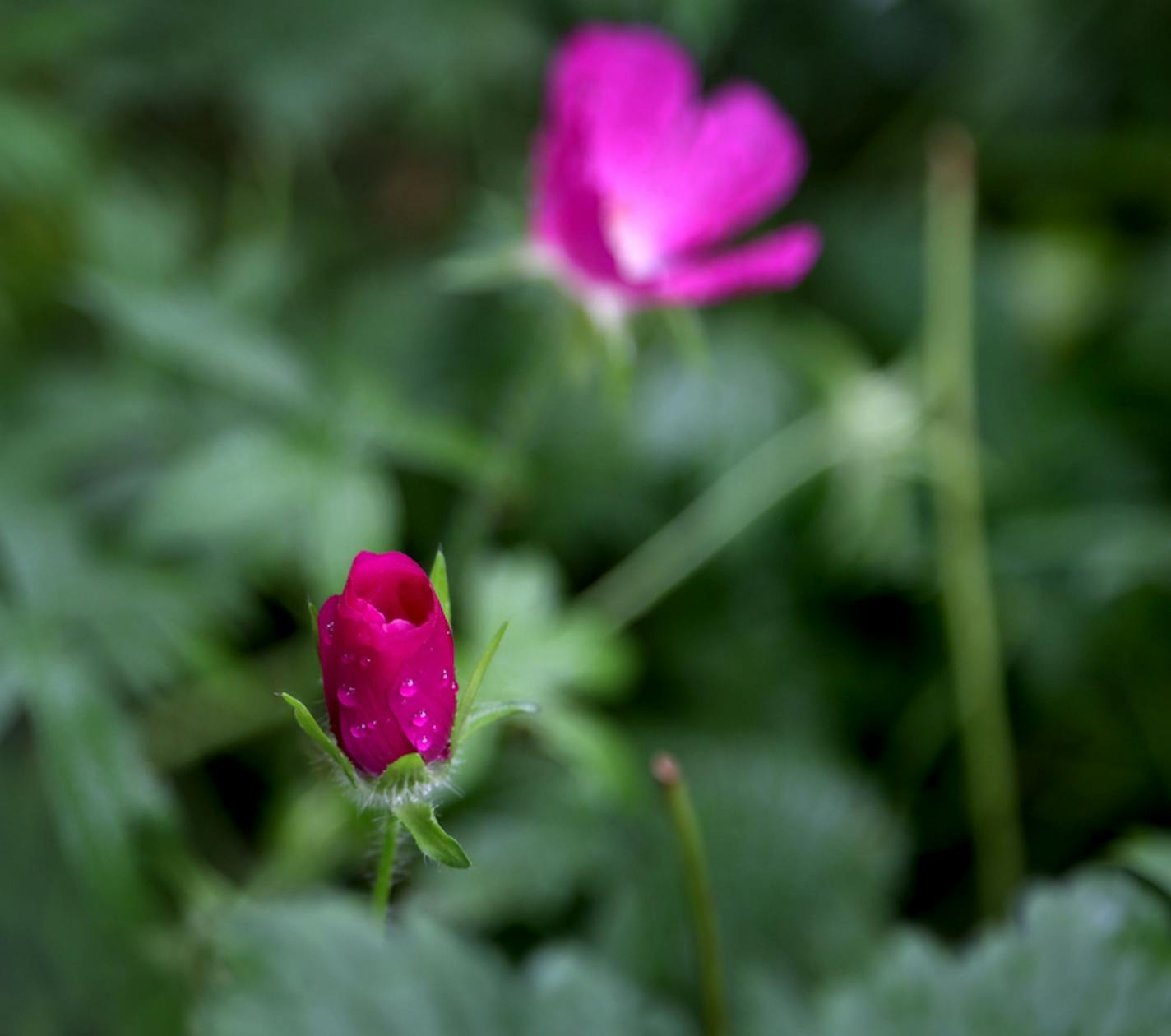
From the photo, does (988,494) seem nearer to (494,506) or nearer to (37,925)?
(494,506)

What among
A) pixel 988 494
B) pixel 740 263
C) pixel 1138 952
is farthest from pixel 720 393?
pixel 1138 952

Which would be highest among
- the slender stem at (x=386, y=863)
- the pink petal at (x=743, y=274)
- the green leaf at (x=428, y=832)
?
the pink petal at (x=743, y=274)

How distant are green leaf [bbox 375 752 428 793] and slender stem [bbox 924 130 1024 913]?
2.34ft

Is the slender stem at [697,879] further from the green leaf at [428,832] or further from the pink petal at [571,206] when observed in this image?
the pink petal at [571,206]

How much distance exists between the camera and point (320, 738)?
0.40 m

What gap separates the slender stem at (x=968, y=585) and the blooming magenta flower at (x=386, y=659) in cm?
73

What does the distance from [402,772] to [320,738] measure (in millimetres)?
42

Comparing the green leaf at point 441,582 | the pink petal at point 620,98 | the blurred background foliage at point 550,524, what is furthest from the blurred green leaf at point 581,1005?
the pink petal at point 620,98

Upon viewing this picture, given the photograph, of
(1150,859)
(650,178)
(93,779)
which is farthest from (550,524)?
(1150,859)

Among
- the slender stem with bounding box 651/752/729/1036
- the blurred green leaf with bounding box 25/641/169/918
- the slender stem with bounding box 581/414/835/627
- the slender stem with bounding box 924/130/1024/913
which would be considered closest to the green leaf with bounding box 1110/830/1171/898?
the slender stem with bounding box 651/752/729/1036

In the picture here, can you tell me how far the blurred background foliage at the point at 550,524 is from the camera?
749 millimetres

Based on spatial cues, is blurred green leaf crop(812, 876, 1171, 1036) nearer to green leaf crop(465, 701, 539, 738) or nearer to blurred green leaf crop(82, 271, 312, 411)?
green leaf crop(465, 701, 539, 738)

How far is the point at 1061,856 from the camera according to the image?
1.08 m

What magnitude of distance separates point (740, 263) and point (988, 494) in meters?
0.59
